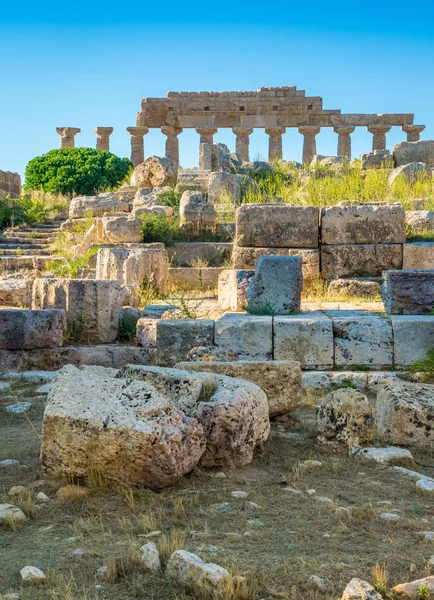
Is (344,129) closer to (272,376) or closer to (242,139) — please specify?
(242,139)

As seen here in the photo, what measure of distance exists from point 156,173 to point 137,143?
12.4 m

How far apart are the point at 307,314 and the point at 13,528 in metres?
5.41

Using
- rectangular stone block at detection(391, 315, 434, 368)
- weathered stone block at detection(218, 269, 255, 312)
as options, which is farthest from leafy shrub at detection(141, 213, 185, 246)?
rectangular stone block at detection(391, 315, 434, 368)

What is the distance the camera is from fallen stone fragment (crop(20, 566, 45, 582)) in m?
3.07

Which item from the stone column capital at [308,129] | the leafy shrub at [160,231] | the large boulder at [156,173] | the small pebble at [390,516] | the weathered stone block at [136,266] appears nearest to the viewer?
the small pebble at [390,516]

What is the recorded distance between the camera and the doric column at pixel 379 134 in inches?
1305

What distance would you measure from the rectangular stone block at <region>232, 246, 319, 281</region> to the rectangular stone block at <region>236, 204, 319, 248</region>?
0.42ft

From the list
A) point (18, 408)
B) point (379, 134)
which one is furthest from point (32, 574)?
point (379, 134)

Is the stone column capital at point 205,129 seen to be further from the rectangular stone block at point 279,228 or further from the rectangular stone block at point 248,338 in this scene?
the rectangular stone block at point 248,338

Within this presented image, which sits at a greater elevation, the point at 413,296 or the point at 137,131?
the point at 137,131

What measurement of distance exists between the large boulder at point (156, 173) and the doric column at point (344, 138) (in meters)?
13.3

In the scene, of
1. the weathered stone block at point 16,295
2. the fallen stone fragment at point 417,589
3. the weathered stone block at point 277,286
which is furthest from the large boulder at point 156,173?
the fallen stone fragment at point 417,589

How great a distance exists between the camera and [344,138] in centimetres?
3334

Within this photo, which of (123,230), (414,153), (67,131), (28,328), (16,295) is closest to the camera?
(28,328)
